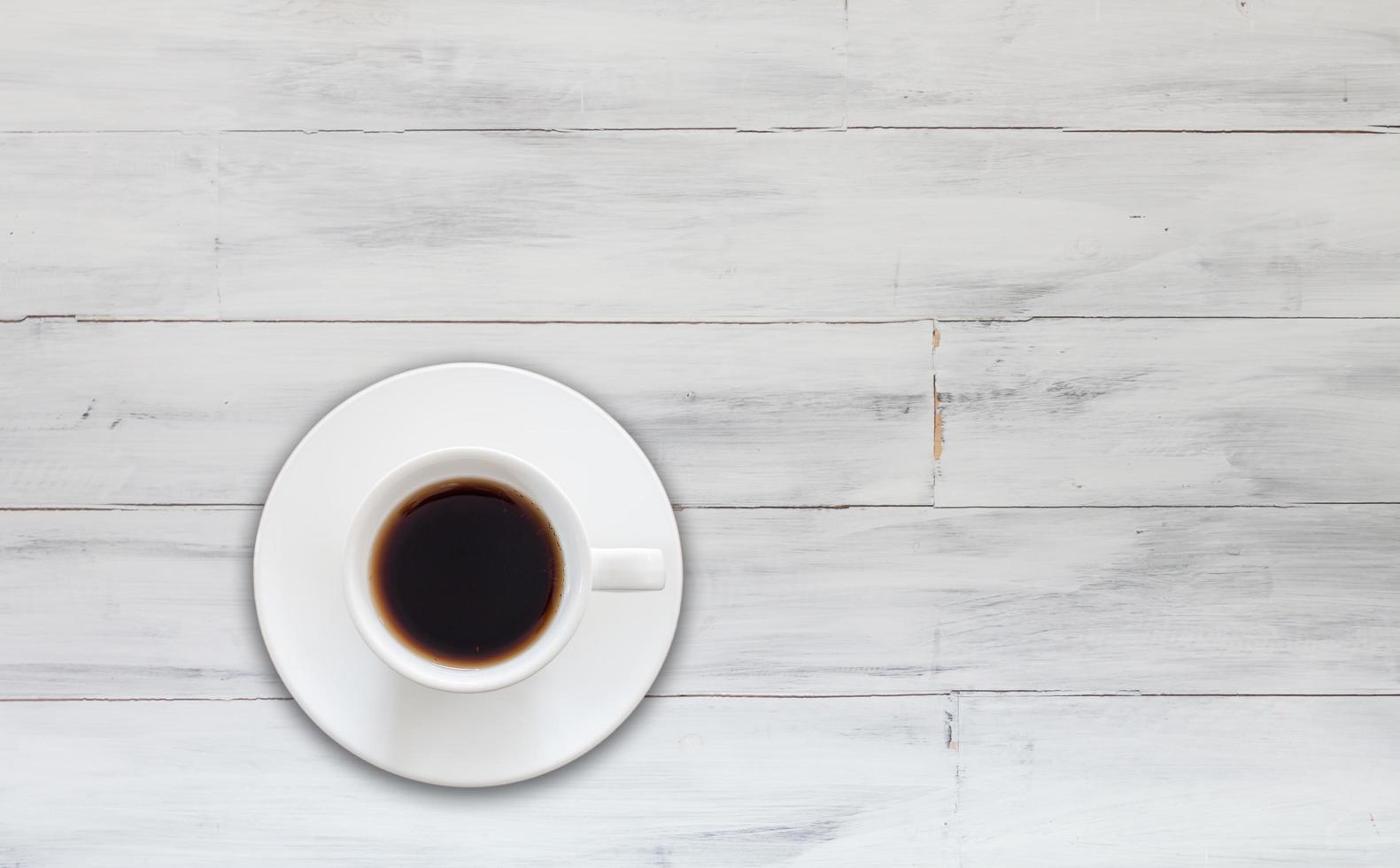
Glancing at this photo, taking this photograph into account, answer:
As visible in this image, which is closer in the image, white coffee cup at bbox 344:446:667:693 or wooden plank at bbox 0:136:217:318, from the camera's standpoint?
white coffee cup at bbox 344:446:667:693

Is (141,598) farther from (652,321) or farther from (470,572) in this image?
(652,321)

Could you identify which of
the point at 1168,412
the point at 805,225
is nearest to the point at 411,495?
the point at 805,225

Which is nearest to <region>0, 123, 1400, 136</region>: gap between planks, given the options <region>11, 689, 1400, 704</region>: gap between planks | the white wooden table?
the white wooden table

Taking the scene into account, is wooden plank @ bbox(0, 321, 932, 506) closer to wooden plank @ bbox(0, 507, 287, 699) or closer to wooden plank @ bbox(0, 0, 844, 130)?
wooden plank @ bbox(0, 507, 287, 699)

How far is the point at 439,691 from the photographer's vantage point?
2.00 feet

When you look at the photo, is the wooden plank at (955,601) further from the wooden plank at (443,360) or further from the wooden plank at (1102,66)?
the wooden plank at (1102,66)

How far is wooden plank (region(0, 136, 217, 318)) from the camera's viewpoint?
67 centimetres

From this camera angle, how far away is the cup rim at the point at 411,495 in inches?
21.5

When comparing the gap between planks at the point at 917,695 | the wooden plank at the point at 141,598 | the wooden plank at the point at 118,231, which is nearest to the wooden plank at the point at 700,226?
the wooden plank at the point at 118,231

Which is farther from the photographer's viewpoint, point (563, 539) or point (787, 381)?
point (787, 381)

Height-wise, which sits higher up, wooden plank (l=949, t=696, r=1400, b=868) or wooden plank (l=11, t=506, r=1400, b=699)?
wooden plank (l=11, t=506, r=1400, b=699)

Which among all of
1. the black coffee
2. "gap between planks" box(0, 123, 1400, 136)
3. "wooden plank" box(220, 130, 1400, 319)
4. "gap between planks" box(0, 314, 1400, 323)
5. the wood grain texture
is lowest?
the black coffee

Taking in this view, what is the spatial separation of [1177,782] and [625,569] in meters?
0.43

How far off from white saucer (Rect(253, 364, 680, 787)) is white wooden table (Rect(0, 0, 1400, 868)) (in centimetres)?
5
